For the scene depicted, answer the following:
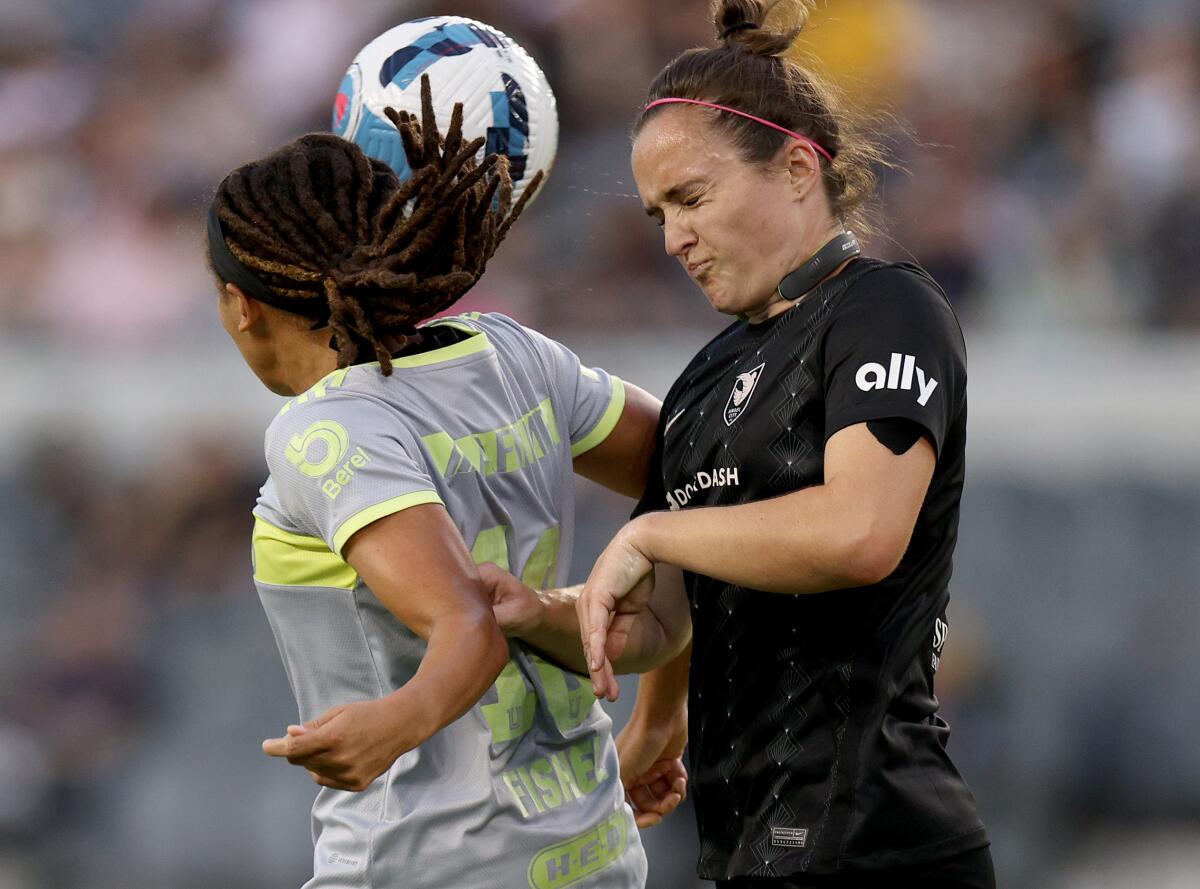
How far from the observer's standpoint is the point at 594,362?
6023 millimetres

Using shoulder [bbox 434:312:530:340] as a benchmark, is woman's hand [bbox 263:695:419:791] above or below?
below

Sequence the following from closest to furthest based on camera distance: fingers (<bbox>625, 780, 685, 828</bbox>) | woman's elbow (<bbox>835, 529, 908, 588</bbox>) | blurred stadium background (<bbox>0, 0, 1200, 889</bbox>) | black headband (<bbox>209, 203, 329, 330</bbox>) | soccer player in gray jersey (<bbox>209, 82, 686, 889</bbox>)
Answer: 1. woman's elbow (<bbox>835, 529, 908, 588</bbox>)
2. soccer player in gray jersey (<bbox>209, 82, 686, 889</bbox>)
3. black headband (<bbox>209, 203, 329, 330</bbox>)
4. fingers (<bbox>625, 780, 685, 828</bbox>)
5. blurred stadium background (<bbox>0, 0, 1200, 889</bbox>)

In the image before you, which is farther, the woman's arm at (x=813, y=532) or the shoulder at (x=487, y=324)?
the shoulder at (x=487, y=324)

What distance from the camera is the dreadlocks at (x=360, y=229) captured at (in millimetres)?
2381

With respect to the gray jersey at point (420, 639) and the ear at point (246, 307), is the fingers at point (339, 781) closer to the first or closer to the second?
the gray jersey at point (420, 639)

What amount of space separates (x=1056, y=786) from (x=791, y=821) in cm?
358

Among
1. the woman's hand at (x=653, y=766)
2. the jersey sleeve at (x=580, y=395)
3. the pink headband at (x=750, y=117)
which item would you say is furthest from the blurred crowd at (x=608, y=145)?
the pink headband at (x=750, y=117)

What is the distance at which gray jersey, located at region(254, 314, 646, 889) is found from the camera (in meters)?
2.27

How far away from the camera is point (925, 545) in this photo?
2377mm

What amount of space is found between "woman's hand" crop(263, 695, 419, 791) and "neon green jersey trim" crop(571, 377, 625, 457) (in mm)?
829

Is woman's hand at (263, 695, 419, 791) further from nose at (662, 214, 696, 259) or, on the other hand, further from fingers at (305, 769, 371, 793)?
nose at (662, 214, 696, 259)

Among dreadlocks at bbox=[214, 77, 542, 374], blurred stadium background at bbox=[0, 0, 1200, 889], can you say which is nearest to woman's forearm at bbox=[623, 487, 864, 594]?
dreadlocks at bbox=[214, 77, 542, 374]

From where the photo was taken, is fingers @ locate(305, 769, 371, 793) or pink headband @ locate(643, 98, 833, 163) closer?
fingers @ locate(305, 769, 371, 793)

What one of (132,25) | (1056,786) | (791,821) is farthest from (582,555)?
(132,25)
